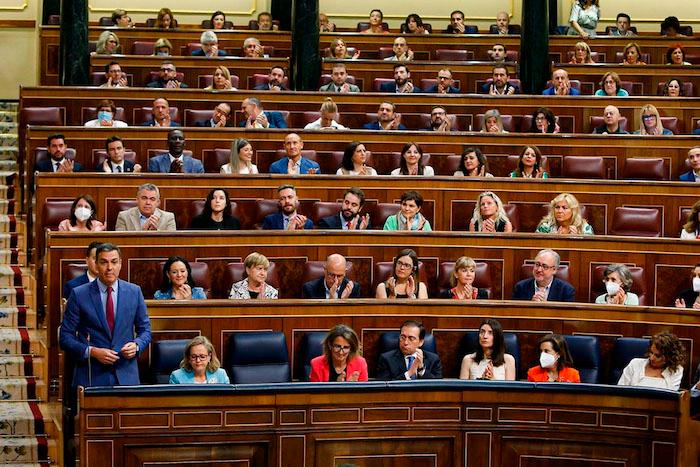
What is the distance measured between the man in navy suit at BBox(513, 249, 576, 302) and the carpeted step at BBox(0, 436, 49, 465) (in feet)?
8.39

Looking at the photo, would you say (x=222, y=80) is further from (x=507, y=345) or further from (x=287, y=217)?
(x=507, y=345)

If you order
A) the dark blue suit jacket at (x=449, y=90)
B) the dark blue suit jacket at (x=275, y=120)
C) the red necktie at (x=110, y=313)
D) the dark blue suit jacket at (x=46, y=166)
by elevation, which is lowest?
the red necktie at (x=110, y=313)

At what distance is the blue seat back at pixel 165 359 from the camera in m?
6.46

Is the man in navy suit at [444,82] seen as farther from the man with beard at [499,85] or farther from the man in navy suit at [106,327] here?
the man in navy suit at [106,327]

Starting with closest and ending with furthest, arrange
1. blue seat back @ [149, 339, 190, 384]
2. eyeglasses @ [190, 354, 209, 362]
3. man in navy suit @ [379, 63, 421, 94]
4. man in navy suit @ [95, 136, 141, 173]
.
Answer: eyeglasses @ [190, 354, 209, 362] < blue seat back @ [149, 339, 190, 384] < man in navy suit @ [95, 136, 141, 173] < man in navy suit @ [379, 63, 421, 94]

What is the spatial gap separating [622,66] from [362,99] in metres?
2.37

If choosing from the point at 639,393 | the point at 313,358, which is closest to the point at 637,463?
the point at 639,393

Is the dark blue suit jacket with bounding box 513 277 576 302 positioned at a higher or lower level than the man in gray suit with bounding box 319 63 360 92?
lower

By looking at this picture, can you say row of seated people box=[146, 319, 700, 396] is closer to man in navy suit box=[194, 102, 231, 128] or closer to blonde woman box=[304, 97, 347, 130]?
blonde woman box=[304, 97, 347, 130]

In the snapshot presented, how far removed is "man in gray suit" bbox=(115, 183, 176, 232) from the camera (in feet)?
25.6

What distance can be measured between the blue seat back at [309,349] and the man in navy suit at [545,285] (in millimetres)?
1216

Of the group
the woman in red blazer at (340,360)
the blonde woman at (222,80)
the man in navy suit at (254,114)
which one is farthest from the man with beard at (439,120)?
the woman in red blazer at (340,360)

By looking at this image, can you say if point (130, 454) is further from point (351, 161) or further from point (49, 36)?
point (49, 36)

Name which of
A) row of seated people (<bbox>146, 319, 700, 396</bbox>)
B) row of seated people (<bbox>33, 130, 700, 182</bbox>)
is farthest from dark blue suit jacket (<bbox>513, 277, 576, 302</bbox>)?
row of seated people (<bbox>33, 130, 700, 182</bbox>)
